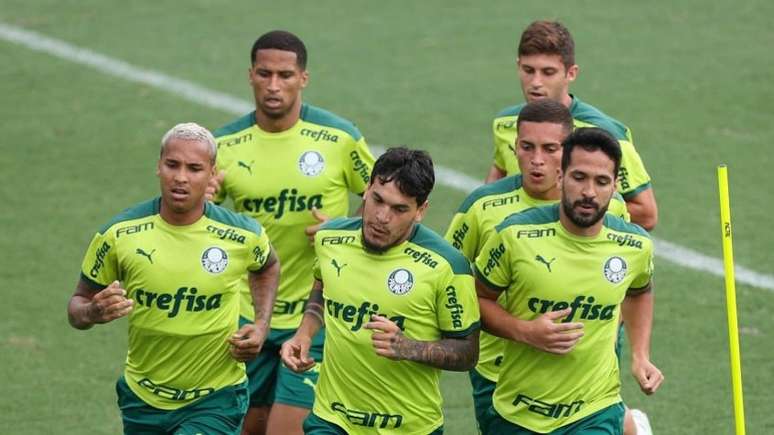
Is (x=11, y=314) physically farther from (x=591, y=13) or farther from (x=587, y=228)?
(x=591, y=13)

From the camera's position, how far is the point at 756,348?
42.0ft

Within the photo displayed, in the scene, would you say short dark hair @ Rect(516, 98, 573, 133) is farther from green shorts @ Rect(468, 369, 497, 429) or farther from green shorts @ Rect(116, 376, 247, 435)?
green shorts @ Rect(116, 376, 247, 435)

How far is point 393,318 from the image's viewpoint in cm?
859

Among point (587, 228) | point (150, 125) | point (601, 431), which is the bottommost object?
point (150, 125)

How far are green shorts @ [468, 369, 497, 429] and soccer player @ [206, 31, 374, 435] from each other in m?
1.13

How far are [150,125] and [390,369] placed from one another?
10002 millimetres

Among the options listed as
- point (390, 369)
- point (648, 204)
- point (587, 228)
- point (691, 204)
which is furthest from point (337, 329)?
point (691, 204)

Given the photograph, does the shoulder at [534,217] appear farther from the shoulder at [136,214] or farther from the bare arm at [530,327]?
the shoulder at [136,214]

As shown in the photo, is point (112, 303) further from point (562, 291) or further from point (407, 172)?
point (562, 291)

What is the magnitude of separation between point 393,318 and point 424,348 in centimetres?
25

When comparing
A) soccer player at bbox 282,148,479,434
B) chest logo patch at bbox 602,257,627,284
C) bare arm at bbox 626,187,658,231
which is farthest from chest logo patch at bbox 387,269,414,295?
bare arm at bbox 626,187,658,231

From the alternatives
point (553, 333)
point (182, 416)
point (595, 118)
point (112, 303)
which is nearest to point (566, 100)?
point (595, 118)

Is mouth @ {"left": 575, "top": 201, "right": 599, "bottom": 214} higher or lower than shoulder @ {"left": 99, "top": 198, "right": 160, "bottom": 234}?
higher

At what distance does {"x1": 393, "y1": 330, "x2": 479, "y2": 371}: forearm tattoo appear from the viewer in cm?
835
